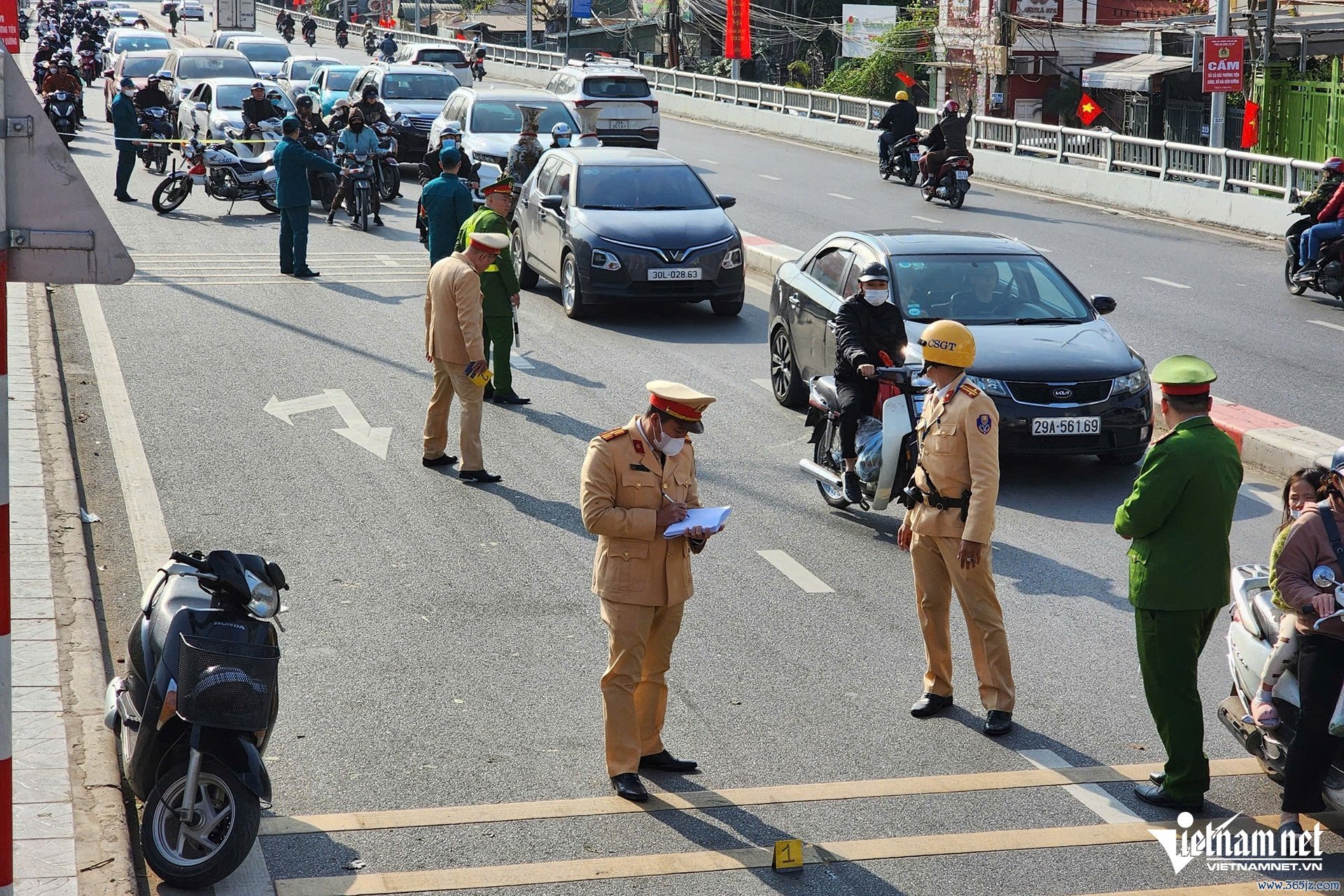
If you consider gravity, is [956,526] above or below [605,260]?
below

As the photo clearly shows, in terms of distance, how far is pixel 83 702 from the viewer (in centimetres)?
668

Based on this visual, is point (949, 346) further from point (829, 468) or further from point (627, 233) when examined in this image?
point (627, 233)

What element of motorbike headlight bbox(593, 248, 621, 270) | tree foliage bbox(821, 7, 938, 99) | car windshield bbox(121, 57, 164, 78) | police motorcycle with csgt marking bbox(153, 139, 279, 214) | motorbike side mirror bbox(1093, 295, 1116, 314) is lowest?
motorbike side mirror bbox(1093, 295, 1116, 314)

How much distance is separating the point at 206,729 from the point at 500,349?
7930 millimetres

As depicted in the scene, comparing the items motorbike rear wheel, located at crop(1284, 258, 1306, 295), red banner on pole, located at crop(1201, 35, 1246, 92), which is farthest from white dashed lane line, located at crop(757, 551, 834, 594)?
red banner on pole, located at crop(1201, 35, 1246, 92)

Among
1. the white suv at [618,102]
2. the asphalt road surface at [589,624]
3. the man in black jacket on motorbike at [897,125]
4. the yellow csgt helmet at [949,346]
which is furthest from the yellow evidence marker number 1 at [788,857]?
the white suv at [618,102]

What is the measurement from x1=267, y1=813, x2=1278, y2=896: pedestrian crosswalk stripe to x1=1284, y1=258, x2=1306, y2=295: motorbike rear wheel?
14476 millimetres

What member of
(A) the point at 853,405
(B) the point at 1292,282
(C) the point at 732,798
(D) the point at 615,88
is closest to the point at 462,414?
(A) the point at 853,405

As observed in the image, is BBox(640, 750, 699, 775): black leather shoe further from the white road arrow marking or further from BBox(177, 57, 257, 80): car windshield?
BBox(177, 57, 257, 80): car windshield

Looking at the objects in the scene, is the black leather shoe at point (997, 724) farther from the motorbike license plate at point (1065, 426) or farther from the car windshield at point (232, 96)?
the car windshield at point (232, 96)

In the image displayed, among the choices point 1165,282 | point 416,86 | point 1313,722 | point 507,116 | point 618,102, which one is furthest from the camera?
point 618,102

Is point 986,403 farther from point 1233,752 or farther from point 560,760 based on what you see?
point 560,760

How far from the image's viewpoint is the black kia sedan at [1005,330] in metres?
11.3

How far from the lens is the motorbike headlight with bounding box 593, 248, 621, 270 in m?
16.8
